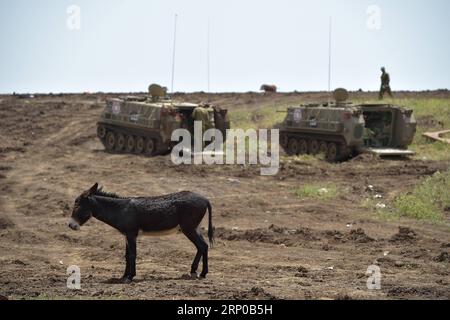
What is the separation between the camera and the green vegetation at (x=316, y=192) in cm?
2150

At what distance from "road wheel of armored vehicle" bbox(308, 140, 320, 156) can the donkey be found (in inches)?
723

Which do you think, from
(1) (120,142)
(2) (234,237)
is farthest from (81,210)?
(1) (120,142)

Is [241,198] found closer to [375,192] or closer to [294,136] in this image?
[375,192]

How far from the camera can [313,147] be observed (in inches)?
1204

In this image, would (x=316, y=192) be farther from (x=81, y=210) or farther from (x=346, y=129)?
(x=81, y=210)

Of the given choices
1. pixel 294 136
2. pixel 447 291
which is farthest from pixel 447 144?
pixel 447 291

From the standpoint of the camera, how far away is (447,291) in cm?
1104

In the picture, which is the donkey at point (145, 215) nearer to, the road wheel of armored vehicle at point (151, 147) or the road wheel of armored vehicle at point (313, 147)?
the road wheel of armored vehicle at point (151, 147)

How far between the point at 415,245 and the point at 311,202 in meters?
5.46

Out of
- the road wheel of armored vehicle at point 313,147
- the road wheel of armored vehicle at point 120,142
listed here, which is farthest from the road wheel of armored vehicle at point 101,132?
the road wheel of armored vehicle at point 313,147

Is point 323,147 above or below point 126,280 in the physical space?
above

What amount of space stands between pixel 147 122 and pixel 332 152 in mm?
6678

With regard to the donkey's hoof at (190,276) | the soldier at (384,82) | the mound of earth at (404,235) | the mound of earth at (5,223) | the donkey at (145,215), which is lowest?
the mound of earth at (5,223)
